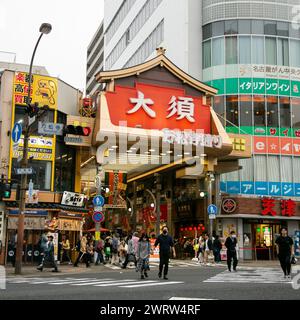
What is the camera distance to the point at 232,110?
143 ft

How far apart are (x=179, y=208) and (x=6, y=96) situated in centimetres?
2046

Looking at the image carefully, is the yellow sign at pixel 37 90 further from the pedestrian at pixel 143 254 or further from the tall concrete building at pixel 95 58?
the tall concrete building at pixel 95 58

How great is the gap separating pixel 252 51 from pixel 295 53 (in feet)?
13.5

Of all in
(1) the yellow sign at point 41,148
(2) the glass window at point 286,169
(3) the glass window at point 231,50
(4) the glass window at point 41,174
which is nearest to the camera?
(1) the yellow sign at point 41,148

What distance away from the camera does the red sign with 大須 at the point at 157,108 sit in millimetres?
32375

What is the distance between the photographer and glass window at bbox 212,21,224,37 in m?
45.2

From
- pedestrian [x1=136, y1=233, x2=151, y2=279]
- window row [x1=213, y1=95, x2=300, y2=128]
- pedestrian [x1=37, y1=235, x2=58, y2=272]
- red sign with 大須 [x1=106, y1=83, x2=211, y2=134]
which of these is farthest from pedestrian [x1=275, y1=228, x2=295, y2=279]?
window row [x1=213, y1=95, x2=300, y2=128]

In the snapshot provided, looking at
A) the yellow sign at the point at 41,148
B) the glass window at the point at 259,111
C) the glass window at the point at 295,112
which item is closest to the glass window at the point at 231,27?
the glass window at the point at 259,111

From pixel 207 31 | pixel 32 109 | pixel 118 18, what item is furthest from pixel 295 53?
pixel 118 18

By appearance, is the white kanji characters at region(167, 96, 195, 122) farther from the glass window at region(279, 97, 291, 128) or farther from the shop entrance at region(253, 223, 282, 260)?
the shop entrance at region(253, 223, 282, 260)

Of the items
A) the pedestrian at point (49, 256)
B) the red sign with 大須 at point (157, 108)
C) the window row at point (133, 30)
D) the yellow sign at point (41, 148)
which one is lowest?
the pedestrian at point (49, 256)

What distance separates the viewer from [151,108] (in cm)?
3334

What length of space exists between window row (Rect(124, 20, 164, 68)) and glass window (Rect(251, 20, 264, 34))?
968 centimetres

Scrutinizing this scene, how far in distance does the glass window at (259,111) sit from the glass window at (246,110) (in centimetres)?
43
